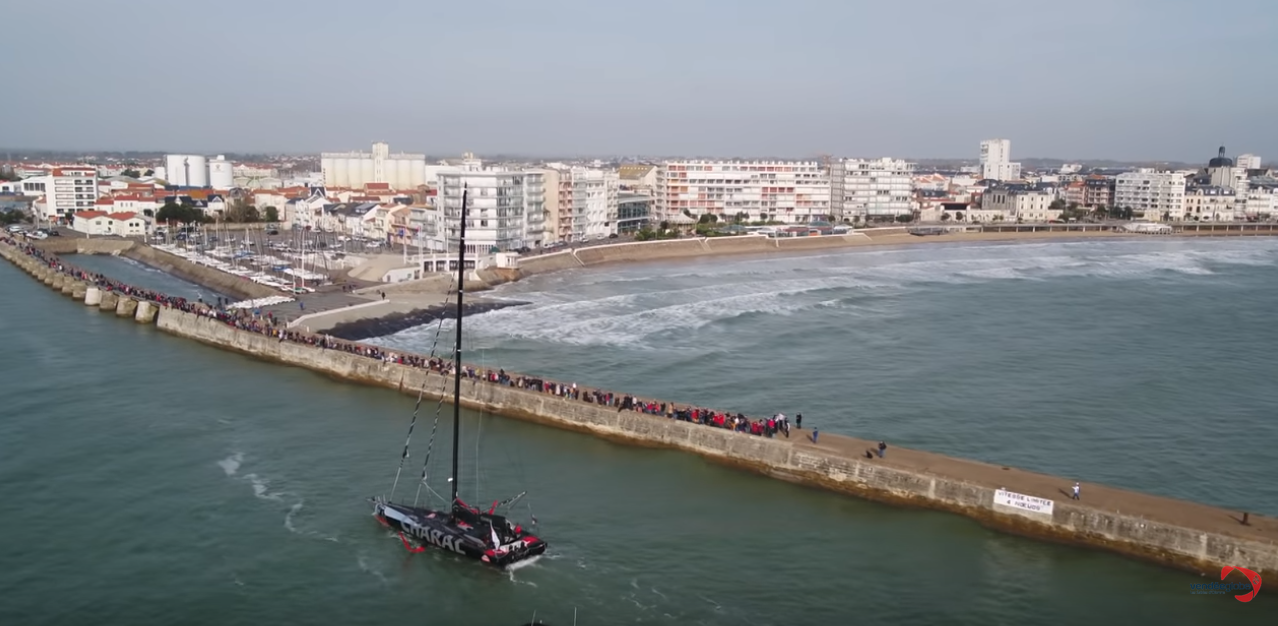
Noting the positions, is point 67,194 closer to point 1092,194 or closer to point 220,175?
point 220,175

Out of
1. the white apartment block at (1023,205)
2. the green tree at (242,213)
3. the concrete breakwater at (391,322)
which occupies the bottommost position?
the concrete breakwater at (391,322)

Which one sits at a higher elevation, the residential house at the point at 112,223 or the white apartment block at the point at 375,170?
the white apartment block at the point at 375,170

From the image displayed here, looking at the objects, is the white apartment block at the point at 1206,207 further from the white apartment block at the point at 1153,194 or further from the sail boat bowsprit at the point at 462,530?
the sail boat bowsprit at the point at 462,530

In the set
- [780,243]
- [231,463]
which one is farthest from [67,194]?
[231,463]

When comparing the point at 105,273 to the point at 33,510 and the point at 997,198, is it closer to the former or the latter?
the point at 33,510

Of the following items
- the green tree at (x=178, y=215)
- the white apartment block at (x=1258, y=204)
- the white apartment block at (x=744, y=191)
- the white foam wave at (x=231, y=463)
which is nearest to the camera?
the white foam wave at (x=231, y=463)

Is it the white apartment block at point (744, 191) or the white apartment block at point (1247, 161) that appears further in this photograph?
the white apartment block at point (1247, 161)

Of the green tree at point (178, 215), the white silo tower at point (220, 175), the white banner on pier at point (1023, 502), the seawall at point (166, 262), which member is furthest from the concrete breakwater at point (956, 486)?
the white silo tower at point (220, 175)

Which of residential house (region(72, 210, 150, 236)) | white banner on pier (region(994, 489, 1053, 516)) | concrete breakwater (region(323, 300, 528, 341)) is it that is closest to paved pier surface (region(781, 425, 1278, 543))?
white banner on pier (region(994, 489, 1053, 516))
